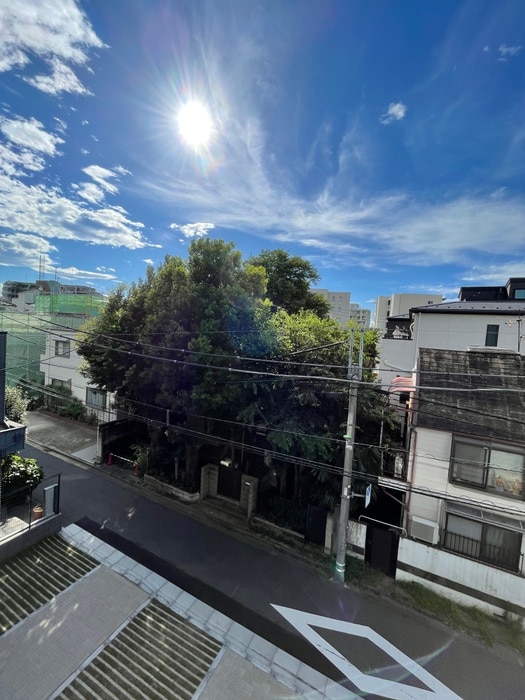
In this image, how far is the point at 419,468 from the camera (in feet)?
27.8

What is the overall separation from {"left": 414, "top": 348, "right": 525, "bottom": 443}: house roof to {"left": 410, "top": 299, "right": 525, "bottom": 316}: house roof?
12.3 meters

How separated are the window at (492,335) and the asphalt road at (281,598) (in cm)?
1761

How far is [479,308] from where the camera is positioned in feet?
65.8

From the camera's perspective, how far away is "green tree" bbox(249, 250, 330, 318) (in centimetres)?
2198

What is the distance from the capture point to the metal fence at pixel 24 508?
26.6 ft

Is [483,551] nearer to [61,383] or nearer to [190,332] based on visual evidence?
[190,332]

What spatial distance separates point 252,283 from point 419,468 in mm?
7401

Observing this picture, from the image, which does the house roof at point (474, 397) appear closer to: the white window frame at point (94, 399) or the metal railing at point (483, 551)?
the metal railing at point (483, 551)

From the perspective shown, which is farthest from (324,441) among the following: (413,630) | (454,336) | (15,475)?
(454,336)

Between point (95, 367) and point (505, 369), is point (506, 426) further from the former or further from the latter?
point (95, 367)

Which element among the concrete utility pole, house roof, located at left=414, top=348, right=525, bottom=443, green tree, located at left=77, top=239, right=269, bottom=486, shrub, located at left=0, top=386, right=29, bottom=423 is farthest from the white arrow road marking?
shrub, located at left=0, top=386, right=29, bottom=423

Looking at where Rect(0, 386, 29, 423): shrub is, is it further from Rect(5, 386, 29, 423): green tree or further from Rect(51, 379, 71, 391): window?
Rect(51, 379, 71, 391): window

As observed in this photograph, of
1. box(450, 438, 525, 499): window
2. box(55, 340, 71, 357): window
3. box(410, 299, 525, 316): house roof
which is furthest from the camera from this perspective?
box(410, 299, 525, 316): house roof

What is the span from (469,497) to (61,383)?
68.8 ft
